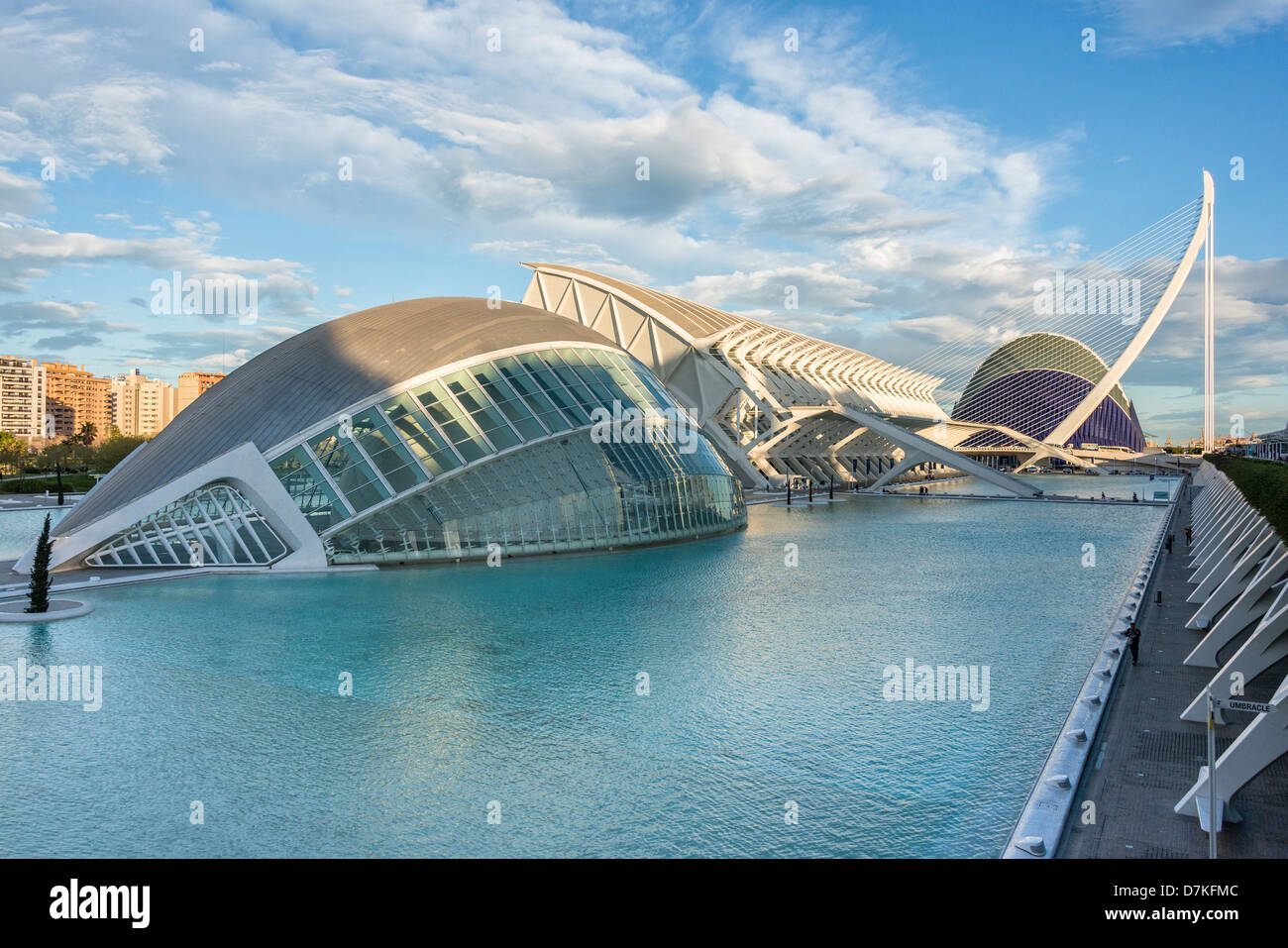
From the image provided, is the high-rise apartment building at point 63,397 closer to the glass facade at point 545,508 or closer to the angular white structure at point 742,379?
the angular white structure at point 742,379

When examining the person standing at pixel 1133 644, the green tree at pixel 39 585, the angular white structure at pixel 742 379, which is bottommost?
the person standing at pixel 1133 644

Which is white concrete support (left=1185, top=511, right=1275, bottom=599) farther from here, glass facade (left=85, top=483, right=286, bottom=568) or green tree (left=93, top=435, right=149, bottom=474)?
green tree (left=93, top=435, right=149, bottom=474)

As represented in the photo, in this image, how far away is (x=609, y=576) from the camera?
24797 millimetres

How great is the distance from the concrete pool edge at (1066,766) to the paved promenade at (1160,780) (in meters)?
0.13

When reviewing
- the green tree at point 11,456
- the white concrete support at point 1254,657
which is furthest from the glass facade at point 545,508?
the green tree at point 11,456

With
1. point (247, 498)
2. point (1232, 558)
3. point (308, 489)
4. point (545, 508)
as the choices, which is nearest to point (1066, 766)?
point (1232, 558)

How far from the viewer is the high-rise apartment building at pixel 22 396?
559 ft

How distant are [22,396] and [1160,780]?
211 metres

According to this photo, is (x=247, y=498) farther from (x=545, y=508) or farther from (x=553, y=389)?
(x=553, y=389)

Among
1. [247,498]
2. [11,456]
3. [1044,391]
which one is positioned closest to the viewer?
[247,498]

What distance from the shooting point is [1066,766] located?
32.9ft

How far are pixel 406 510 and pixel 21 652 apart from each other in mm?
12361

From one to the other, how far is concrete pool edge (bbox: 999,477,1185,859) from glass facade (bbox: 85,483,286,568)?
21.9 m

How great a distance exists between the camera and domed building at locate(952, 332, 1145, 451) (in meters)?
151
